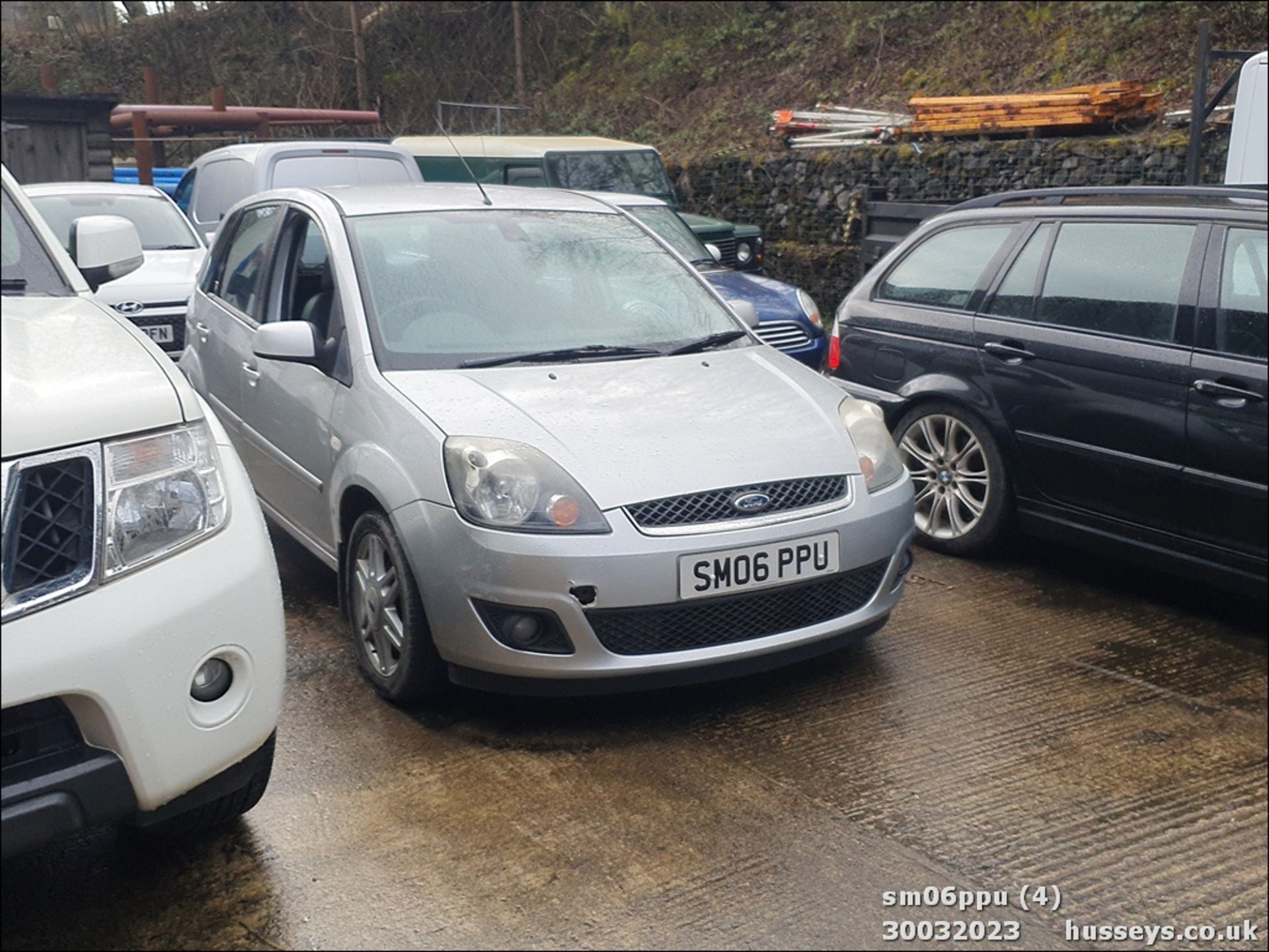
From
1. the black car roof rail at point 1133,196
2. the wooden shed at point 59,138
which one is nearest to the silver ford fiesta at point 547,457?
the black car roof rail at point 1133,196

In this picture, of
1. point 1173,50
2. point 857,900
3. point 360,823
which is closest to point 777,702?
point 857,900

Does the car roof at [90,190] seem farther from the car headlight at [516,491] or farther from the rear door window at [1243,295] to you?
the rear door window at [1243,295]

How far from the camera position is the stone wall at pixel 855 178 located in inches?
463

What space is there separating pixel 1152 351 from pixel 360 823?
3265 millimetres

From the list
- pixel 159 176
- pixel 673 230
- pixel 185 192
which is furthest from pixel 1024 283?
pixel 159 176

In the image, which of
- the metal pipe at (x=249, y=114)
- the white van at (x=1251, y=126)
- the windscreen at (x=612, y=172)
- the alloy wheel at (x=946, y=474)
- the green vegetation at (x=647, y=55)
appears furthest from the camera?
the metal pipe at (x=249, y=114)

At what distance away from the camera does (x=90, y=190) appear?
33.7ft

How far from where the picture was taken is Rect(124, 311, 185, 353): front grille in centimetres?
860

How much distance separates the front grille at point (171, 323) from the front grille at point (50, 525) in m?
6.47

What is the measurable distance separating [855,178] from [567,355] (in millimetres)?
10632

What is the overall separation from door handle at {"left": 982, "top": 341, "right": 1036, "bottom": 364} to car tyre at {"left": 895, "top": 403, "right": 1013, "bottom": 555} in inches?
11.5

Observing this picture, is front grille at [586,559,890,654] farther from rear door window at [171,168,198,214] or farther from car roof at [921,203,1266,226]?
rear door window at [171,168,198,214]

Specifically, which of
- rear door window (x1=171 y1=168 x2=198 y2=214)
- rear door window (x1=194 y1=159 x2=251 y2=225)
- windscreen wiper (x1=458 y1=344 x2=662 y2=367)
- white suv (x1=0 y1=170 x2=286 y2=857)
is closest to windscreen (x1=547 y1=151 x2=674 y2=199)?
rear door window (x1=194 y1=159 x2=251 y2=225)

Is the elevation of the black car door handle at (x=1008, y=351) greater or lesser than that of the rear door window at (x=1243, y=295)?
lesser
